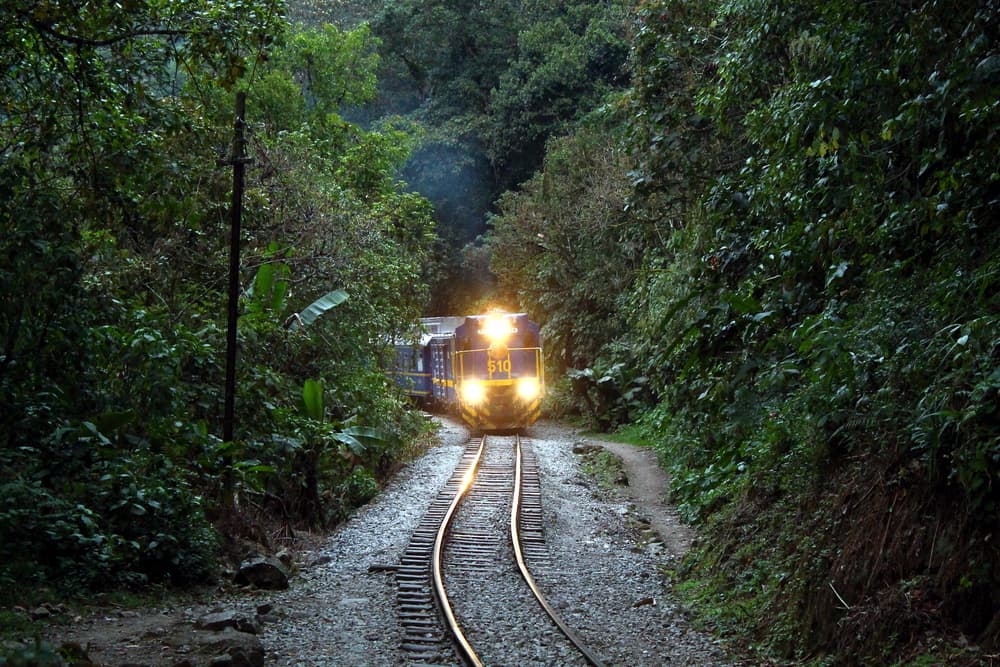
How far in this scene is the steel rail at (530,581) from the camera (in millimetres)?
7474

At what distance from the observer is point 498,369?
24.1 m

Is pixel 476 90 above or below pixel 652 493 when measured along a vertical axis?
above

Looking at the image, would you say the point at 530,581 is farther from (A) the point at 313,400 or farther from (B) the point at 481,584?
(A) the point at 313,400

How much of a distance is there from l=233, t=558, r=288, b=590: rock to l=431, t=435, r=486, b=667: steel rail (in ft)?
5.41

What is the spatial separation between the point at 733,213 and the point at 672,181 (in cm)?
291

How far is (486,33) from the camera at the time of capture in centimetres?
4297

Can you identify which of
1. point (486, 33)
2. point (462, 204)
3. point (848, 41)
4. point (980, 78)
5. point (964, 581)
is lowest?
point (964, 581)

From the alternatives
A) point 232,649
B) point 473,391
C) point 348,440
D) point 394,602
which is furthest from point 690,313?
point 473,391

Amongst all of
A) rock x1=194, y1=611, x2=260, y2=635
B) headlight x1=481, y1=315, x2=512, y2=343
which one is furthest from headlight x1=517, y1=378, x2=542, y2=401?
rock x1=194, y1=611, x2=260, y2=635

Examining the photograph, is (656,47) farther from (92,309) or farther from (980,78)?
(92,309)

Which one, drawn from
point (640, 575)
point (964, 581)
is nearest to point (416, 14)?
point (640, 575)

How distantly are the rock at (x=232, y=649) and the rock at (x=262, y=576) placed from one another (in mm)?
2618

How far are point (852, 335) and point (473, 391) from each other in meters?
17.2

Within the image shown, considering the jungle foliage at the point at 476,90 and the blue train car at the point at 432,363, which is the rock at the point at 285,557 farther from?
the jungle foliage at the point at 476,90
